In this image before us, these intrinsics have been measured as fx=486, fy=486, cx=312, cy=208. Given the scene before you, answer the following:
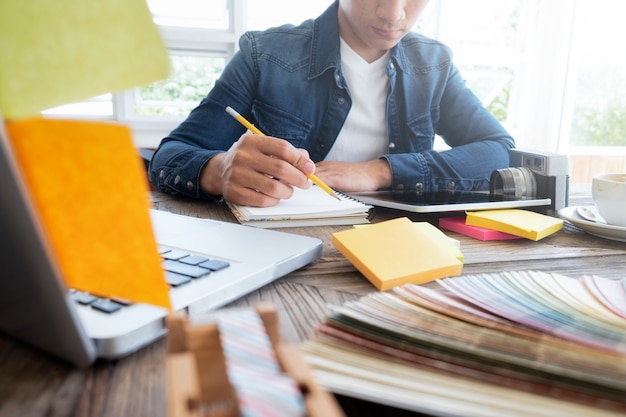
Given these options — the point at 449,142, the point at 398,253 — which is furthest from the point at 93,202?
the point at 449,142

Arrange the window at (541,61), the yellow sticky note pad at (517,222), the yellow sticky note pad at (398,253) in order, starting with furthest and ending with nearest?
the window at (541,61), the yellow sticky note pad at (517,222), the yellow sticky note pad at (398,253)

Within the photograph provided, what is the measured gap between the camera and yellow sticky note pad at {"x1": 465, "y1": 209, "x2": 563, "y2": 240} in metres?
0.65

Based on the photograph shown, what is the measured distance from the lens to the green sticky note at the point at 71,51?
0.71 feet

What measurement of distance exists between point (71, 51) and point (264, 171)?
1.80 ft

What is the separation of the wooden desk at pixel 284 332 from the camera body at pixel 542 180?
0.10m

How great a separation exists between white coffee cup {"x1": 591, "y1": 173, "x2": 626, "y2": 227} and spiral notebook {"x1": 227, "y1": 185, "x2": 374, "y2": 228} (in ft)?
1.06

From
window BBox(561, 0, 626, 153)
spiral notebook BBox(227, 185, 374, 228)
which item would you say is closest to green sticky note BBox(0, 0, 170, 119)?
spiral notebook BBox(227, 185, 374, 228)

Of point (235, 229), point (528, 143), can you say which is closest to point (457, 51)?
point (528, 143)

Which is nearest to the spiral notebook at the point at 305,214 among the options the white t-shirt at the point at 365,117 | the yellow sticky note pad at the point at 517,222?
the yellow sticky note pad at the point at 517,222

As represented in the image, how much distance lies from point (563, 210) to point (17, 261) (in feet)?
2.52

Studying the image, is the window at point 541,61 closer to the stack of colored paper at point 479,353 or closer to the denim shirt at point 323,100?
the denim shirt at point 323,100

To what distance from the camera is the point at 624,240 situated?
67cm

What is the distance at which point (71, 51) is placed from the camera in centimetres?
22

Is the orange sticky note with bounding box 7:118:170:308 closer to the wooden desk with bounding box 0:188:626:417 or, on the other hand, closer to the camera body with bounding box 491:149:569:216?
the wooden desk with bounding box 0:188:626:417
